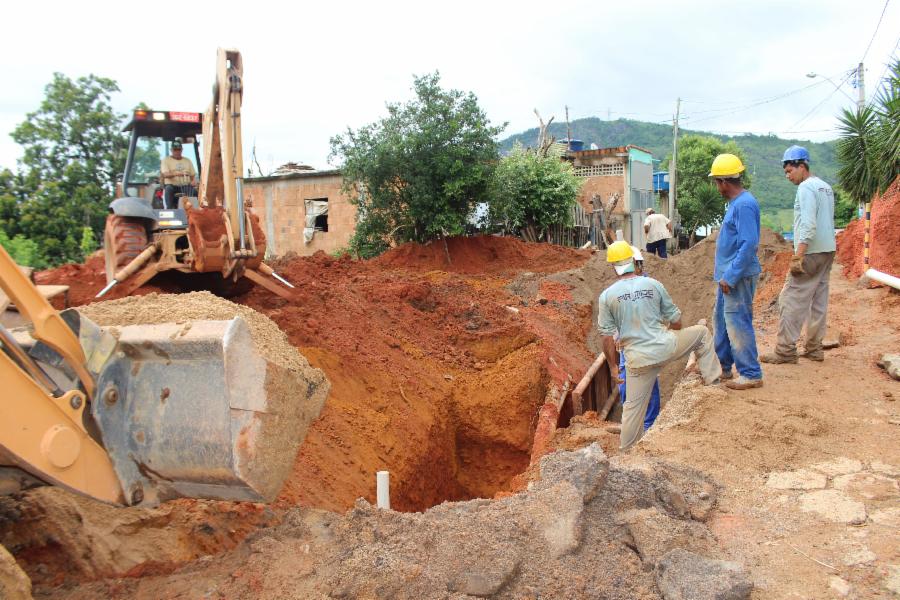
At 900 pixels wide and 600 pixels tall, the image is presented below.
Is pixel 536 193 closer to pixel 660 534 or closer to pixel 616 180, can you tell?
pixel 616 180

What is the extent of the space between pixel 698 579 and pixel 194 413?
2.46 metres

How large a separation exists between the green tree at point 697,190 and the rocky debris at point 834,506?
123 ft

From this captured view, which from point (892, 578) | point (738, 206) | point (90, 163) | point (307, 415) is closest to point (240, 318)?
point (307, 415)

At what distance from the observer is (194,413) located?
316cm

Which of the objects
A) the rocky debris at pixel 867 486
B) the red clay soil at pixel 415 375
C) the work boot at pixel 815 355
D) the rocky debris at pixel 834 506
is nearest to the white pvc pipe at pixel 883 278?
the work boot at pixel 815 355

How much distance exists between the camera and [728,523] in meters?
3.73

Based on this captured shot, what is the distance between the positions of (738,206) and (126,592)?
17.1ft

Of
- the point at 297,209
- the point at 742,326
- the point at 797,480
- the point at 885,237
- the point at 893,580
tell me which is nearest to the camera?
the point at 893,580

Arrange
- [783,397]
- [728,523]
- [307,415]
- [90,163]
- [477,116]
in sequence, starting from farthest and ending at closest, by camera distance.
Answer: [90,163]
[477,116]
[783,397]
[728,523]
[307,415]

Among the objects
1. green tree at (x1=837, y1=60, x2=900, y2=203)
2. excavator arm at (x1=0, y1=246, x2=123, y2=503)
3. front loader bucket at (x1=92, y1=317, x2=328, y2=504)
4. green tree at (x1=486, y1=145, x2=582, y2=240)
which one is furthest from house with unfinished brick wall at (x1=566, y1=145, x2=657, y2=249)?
excavator arm at (x1=0, y1=246, x2=123, y2=503)

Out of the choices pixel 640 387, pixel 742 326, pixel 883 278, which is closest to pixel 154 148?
pixel 640 387

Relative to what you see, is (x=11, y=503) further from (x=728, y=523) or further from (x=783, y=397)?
(x=783, y=397)

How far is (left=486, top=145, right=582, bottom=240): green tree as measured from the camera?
2053cm

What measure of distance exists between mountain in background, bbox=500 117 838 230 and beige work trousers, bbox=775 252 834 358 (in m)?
41.1
